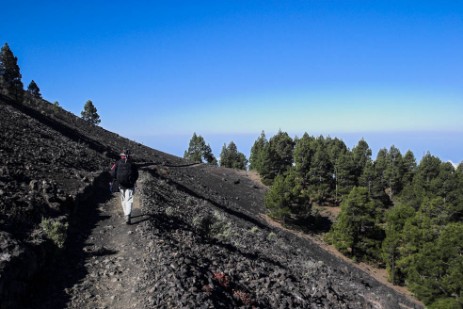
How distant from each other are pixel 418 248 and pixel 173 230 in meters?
34.6

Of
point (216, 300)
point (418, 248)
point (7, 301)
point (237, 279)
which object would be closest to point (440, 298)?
point (418, 248)

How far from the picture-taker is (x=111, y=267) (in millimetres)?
10703

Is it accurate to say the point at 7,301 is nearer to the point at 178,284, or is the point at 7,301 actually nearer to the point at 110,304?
the point at 110,304

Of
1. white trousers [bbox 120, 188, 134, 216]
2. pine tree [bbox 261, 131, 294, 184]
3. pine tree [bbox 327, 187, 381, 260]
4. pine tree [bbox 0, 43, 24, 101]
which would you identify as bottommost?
pine tree [bbox 327, 187, 381, 260]

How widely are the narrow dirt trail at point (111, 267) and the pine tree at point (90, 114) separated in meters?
82.1

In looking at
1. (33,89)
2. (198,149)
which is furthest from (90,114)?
(198,149)

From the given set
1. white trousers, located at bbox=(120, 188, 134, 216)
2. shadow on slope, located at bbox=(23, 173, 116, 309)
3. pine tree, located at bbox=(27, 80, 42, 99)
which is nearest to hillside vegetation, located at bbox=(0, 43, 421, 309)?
shadow on slope, located at bbox=(23, 173, 116, 309)

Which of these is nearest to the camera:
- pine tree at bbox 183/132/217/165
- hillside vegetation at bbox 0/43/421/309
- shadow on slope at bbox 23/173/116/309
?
shadow on slope at bbox 23/173/116/309

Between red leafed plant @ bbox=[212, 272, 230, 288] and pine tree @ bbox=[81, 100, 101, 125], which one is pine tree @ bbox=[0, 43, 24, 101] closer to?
pine tree @ bbox=[81, 100, 101, 125]

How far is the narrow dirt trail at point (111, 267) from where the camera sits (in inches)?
355

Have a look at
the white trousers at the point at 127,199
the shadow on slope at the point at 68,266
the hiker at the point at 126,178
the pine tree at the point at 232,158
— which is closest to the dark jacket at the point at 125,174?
the hiker at the point at 126,178

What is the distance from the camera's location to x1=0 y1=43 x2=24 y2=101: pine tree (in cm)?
5439

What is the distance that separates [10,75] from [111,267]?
194 feet

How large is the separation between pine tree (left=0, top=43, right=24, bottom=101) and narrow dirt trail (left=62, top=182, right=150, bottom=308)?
52.9 m
